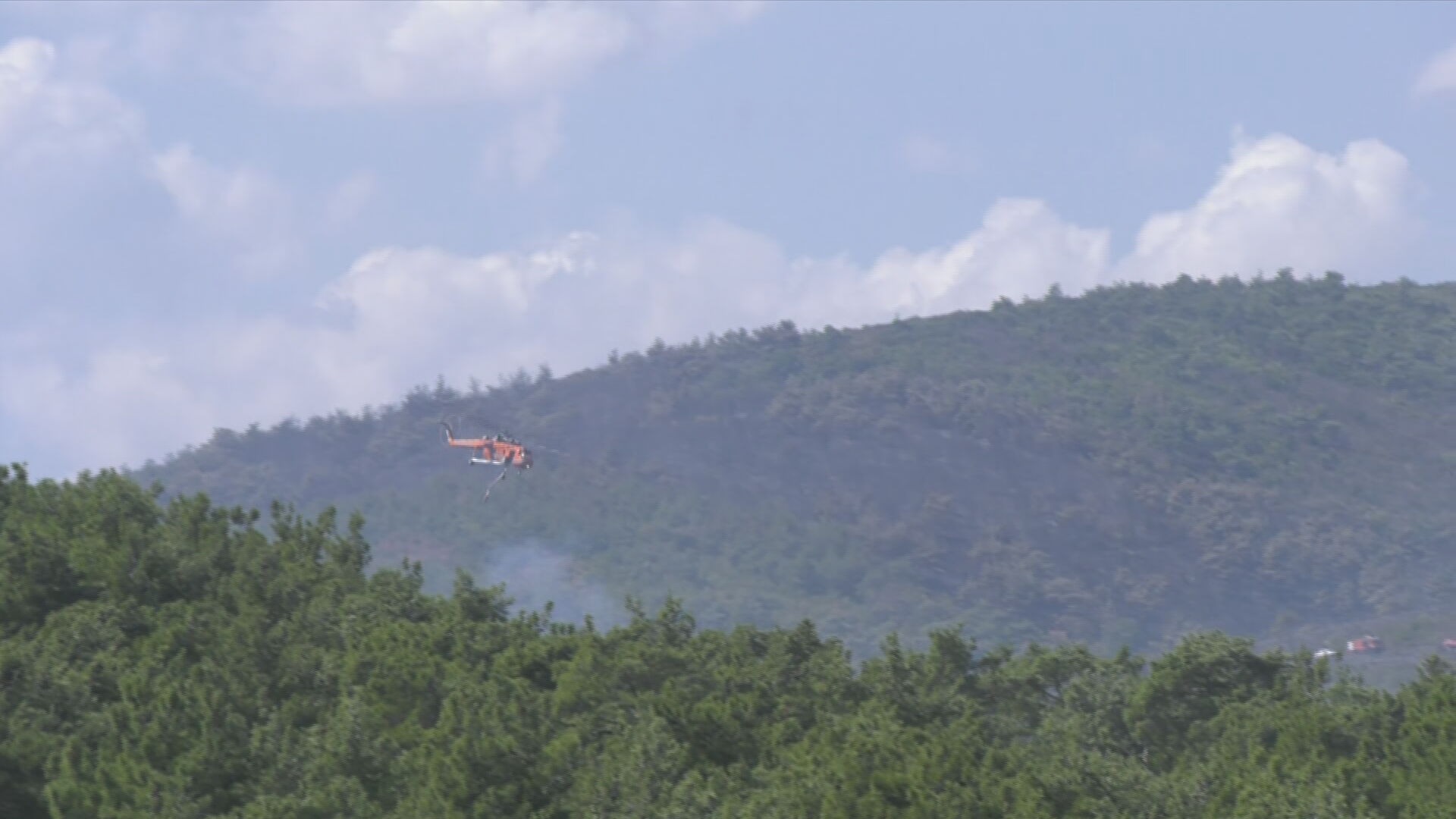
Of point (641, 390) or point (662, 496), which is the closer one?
point (662, 496)

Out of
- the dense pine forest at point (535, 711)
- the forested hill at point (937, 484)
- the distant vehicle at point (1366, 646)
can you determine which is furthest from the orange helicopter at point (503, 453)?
the distant vehicle at point (1366, 646)

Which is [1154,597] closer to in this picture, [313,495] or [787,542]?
[787,542]

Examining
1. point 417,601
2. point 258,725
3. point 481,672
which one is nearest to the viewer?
point 258,725

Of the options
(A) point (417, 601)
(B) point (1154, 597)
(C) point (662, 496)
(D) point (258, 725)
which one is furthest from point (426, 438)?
(D) point (258, 725)

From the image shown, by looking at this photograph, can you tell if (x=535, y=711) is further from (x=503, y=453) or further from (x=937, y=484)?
(x=937, y=484)

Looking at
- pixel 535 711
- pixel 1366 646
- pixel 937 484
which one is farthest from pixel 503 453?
pixel 937 484

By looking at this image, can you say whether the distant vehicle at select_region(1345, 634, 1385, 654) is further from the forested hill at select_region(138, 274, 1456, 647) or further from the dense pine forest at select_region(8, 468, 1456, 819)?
the dense pine forest at select_region(8, 468, 1456, 819)

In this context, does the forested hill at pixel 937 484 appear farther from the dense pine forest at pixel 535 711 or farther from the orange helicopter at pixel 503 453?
the dense pine forest at pixel 535 711
